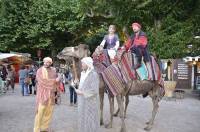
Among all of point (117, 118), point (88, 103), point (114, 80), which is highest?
point (114, 80)

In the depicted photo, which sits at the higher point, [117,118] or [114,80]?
[114,80]

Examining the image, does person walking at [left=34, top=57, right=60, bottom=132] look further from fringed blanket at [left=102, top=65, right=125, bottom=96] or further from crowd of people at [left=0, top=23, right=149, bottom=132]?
fringed blanket at [left=102, top=65, right=125, bottom=96]

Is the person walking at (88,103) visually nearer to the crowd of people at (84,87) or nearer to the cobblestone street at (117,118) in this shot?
the crowd of people at (84,87)

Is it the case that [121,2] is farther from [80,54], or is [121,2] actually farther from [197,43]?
[80,54]

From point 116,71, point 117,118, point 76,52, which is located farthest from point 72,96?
point 76,52

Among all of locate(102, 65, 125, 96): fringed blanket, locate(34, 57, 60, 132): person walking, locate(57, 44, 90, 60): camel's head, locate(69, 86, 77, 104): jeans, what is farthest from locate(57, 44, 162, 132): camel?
locate(69, 86, 77, 104): jeans

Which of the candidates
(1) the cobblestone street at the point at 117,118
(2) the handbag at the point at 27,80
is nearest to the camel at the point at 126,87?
(1) the cobblestone street at the point at 117,118

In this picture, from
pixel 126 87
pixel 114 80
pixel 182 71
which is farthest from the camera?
pixel 182 71

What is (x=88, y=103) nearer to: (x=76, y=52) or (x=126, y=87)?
(x=76, y=52)

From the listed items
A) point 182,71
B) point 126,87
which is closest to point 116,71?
point 126,87

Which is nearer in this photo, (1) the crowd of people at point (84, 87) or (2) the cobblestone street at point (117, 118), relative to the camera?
(1) the crowd of people at point (84, 87)

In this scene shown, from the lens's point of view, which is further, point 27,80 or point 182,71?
point 182,71

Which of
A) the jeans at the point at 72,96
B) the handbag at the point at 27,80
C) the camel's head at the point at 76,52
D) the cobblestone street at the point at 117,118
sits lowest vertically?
the cobblestone street at the point at 117,118

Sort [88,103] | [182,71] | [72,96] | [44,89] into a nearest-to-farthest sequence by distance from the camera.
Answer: [88,103] → [44,89] → [72,96] → [182,71]
